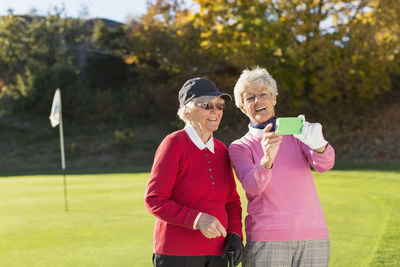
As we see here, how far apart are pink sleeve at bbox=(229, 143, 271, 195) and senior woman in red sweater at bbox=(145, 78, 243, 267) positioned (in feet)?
0.47

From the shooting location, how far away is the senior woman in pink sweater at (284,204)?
7.36 feet

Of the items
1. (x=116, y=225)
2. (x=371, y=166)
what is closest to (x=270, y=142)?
(x=116, y=225)

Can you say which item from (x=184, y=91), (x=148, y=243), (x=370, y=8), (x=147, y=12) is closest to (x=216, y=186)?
(x=184, y=91)

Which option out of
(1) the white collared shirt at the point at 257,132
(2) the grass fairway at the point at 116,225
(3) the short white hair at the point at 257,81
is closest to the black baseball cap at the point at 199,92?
(3) the short white hair at the point at 257,81

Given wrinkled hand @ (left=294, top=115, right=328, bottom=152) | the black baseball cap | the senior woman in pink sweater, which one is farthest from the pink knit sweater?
the black baseball cap

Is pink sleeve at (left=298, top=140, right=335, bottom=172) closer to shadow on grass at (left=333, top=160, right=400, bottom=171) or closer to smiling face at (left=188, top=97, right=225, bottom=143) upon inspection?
smiling face at (left=188, top=97, right=225, bottom=143)

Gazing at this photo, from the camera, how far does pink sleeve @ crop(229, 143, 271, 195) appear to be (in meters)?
2.16

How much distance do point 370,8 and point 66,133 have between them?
15.7 m

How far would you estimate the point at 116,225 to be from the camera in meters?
6.23

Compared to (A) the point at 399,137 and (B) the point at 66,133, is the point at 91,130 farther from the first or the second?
(A) the point at 399,137

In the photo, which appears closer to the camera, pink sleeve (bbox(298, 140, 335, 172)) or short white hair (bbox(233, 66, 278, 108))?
pink sleeve (bbox(298, 140, 335, 172))

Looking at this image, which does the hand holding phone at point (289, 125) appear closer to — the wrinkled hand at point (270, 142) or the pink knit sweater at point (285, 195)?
the wrinkled hand at point (270, 142)

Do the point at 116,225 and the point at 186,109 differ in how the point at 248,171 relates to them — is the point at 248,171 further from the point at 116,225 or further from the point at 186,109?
the point at 116,225

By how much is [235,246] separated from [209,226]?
0.24 metres
